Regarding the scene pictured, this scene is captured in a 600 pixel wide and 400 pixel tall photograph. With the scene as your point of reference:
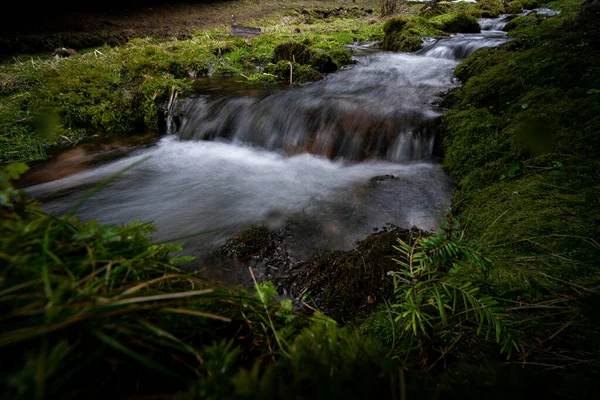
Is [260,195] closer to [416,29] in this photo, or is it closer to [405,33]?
[405,33]

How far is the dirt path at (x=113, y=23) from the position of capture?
423 inches

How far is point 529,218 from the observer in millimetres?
2139

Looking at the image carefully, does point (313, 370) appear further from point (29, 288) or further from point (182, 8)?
point (182, 8)

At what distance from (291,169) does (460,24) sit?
14.4 metres

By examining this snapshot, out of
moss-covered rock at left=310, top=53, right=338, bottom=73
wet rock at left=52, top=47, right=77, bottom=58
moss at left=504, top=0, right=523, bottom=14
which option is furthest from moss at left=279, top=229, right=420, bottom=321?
moss at left=504, top=0, right=523, bottom=14

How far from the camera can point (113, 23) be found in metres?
14.7

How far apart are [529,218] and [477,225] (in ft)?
1.32

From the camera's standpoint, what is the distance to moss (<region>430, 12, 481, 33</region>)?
13.2 metres

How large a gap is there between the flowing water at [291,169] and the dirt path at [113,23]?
8.69 metres

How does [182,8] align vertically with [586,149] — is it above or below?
above

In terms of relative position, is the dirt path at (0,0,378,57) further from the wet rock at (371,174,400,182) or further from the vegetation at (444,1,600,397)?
the vegetation at (444,1,600,397)

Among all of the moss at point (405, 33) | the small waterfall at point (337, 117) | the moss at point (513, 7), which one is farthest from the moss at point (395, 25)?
the moss at point (513, 7)

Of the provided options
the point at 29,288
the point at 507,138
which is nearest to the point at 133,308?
the point at 29,288

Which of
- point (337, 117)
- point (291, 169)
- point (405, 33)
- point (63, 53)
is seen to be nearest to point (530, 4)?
point (405, 33)
